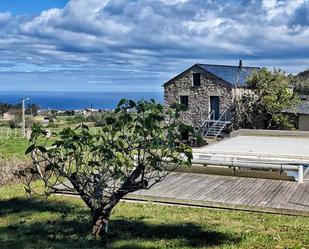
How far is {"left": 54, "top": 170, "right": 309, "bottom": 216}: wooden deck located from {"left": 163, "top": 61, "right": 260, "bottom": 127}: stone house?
1603 cm

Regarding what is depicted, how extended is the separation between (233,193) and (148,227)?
116 inches

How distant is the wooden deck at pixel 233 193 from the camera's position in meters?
8.08

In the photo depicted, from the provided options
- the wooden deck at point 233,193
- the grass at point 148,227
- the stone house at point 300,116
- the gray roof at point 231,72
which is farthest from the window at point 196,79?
the grass at point 148,227

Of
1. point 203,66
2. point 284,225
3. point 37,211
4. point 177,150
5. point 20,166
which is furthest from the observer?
point 203,66

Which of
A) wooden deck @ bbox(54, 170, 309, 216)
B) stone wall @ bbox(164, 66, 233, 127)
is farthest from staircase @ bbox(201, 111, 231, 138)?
wooden deck @ bbox(54, 170, 309, 216)

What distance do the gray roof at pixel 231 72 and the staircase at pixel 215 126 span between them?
1.84 m

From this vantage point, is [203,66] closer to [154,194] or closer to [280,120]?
[280,120]

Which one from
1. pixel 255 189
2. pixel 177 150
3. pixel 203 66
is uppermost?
pixel 203 66

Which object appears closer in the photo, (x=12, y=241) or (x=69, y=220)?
(x=12, y=241)

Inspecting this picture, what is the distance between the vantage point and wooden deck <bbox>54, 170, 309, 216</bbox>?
8.08 m

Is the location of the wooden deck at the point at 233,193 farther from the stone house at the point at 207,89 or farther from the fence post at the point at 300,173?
the stone house at the point at 207,89

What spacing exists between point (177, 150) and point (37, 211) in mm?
3510

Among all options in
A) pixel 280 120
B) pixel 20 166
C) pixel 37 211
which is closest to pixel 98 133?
pixel 37 211

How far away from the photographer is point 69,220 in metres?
6.95
